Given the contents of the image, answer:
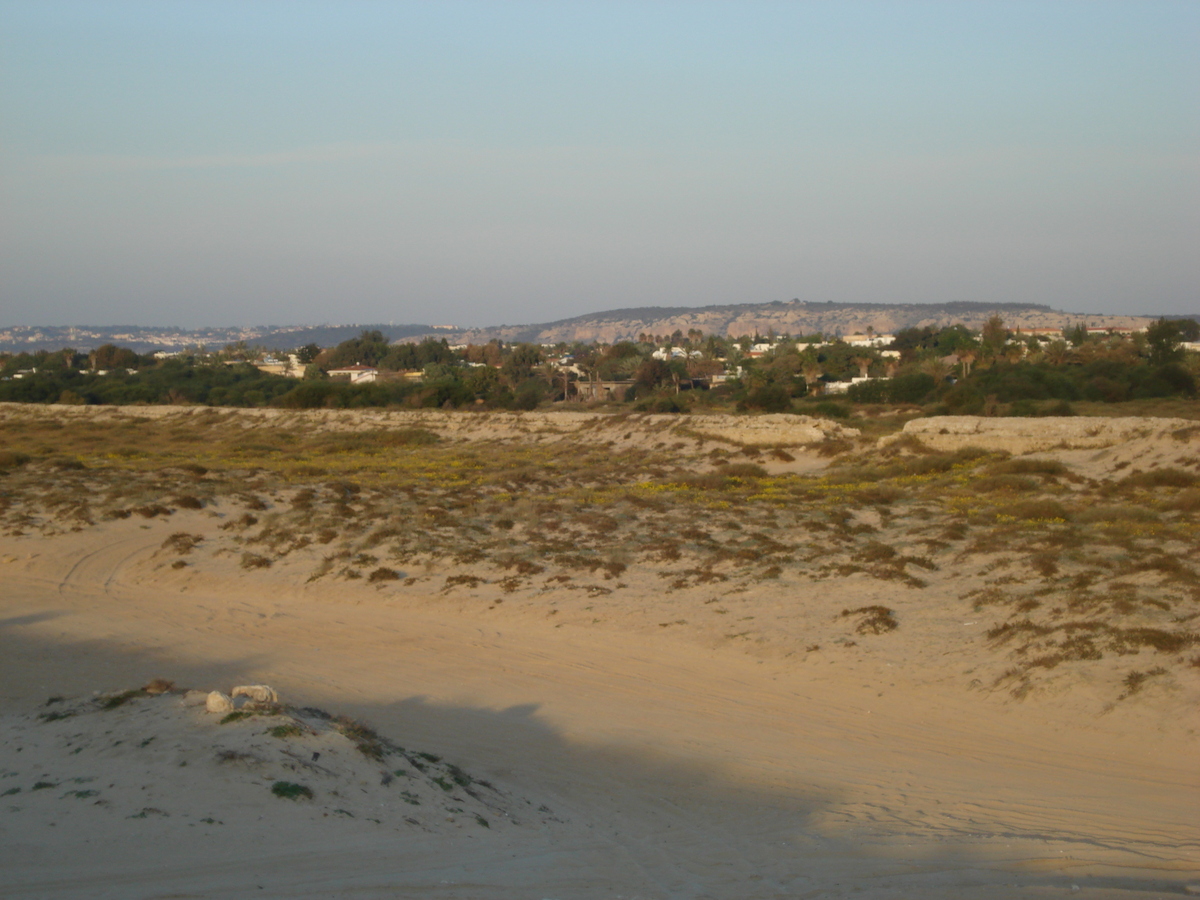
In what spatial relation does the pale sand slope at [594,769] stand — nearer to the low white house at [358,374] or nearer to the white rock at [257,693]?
the white rock at [257,693]

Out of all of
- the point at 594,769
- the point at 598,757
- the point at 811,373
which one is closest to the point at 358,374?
the point at 811,373

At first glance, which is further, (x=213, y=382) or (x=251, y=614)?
(x=213, y=382)

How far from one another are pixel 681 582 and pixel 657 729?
5.44 metres

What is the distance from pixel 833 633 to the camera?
39.9 ft

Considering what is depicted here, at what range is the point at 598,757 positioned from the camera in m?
Answer: 8.52

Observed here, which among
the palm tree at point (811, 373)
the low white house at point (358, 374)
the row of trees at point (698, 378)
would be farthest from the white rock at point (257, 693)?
the low white house at point (358, 374)

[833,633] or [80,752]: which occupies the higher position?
[80,752]

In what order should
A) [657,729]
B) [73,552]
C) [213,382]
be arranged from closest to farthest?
[657,729] → [73,552] → [213,382]

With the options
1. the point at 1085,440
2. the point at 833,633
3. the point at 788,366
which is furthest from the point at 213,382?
the point at 833,633

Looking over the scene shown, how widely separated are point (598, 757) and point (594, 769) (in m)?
0.34

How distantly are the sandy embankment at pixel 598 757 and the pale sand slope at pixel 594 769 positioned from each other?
3cm

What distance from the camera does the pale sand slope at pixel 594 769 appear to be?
217 inches

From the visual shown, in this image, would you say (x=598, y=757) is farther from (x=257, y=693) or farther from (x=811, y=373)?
(x=811, y=373)

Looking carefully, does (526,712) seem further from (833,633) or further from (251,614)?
(251,614)
